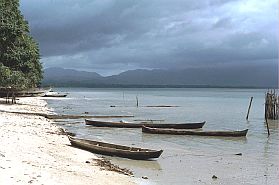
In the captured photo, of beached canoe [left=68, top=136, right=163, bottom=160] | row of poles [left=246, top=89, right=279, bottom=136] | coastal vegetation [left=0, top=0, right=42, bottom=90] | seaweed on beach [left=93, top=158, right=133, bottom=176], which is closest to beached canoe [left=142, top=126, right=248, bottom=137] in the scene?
beached canoe [left=68, top=136, right=163, bottom=160]

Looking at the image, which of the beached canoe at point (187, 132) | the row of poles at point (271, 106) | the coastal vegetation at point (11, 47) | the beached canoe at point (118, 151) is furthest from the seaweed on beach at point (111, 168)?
the row of poles at point (271, 106)

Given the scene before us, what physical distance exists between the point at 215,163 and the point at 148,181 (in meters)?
5.77

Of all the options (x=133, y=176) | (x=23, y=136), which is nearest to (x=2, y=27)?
(x=23, y=136)

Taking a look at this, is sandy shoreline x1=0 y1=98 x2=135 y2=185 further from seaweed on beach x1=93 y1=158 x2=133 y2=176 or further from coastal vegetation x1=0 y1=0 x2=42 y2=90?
coastal vegetation x1=0 y1=0 x2=42 y2=90

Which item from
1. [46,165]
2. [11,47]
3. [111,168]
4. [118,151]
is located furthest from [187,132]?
[11,47]

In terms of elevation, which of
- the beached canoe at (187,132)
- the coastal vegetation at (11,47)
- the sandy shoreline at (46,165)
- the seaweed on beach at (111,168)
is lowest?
the beached canoe at (187,132)

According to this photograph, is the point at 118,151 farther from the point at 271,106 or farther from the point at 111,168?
the point at 271,106

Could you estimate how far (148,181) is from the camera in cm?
1364

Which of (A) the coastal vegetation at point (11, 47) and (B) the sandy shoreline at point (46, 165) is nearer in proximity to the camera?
(B) the sandy shoreline at point (46, 165)

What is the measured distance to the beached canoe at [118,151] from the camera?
54.6 ft

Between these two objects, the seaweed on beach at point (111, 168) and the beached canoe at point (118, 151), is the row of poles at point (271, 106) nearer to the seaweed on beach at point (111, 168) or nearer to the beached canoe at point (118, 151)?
the beached canoe at point (118, 151)

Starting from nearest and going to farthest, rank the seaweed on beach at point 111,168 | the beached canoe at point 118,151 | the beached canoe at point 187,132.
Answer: the seaweed on beach at point 111,168 < the beached canoe at point 118,151 < the beached canoe at point 187,132

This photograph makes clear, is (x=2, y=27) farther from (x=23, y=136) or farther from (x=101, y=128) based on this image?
(x=23, y=136)

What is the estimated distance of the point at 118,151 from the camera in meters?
16.9
